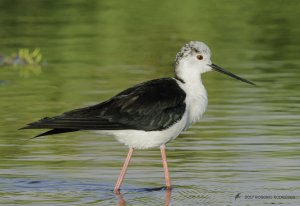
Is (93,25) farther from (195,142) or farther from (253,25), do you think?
(195,142)

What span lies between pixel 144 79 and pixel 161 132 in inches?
288

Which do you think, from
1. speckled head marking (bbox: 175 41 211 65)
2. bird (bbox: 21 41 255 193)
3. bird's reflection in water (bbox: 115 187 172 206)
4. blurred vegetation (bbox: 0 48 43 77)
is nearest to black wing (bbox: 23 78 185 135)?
bird (bbox: 21 41 255 193)

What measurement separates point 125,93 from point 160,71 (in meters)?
8.23

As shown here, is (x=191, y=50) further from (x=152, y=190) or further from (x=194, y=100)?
(x=152, y=190)

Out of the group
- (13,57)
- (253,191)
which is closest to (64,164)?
(253,191)

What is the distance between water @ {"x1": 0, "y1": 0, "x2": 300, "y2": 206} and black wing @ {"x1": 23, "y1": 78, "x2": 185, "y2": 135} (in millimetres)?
617

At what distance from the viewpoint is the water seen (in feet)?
37.9

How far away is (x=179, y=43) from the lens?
2384cm

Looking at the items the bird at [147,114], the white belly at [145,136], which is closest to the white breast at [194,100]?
the bird at [147,114]

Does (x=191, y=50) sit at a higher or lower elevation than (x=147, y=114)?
higher

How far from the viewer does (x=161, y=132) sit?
11.8 m

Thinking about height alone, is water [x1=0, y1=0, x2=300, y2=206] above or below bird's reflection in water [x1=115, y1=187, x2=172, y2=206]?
above

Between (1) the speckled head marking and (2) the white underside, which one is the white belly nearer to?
(2) the white underside

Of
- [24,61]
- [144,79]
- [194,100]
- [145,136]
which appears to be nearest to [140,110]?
[145,136]
